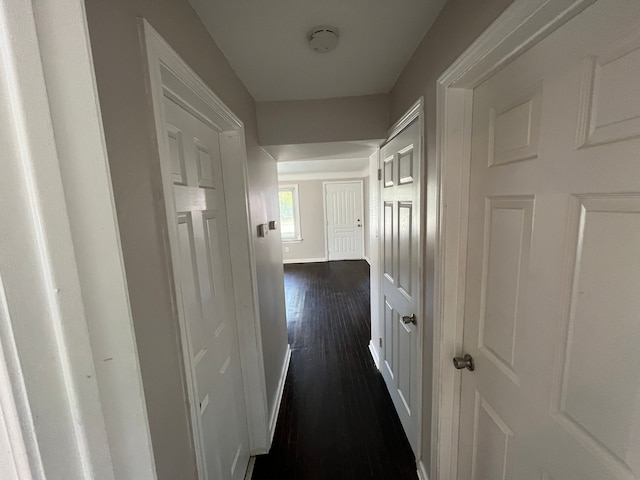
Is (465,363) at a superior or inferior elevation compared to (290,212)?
inferior

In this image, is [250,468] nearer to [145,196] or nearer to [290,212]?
[145,196]

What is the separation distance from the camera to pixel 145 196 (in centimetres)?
67

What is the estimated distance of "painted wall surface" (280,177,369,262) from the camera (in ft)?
21.4

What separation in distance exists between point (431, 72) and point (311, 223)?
18.5 feet

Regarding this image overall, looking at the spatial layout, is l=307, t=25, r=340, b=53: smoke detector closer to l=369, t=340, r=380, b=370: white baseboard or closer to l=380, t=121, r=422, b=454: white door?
l=380, t=121, r=422, b=454: white door

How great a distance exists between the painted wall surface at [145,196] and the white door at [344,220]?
18.6 ft

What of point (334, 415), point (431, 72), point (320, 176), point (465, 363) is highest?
point (320, 176)

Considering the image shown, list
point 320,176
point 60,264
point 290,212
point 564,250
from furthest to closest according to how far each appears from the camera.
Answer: point 290,212 → point 320,176 → point 564,250 → point 60,264

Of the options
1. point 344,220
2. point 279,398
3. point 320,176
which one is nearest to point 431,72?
point 279,398

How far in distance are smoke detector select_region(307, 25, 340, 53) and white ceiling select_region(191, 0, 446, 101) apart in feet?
0.08

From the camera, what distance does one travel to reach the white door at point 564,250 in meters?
0.54

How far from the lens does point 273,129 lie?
Answer: 1893 millimetres

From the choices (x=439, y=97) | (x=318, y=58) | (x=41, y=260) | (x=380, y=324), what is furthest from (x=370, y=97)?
(x=41, y=260)

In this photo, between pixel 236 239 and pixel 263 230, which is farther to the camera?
pixel 263 230
